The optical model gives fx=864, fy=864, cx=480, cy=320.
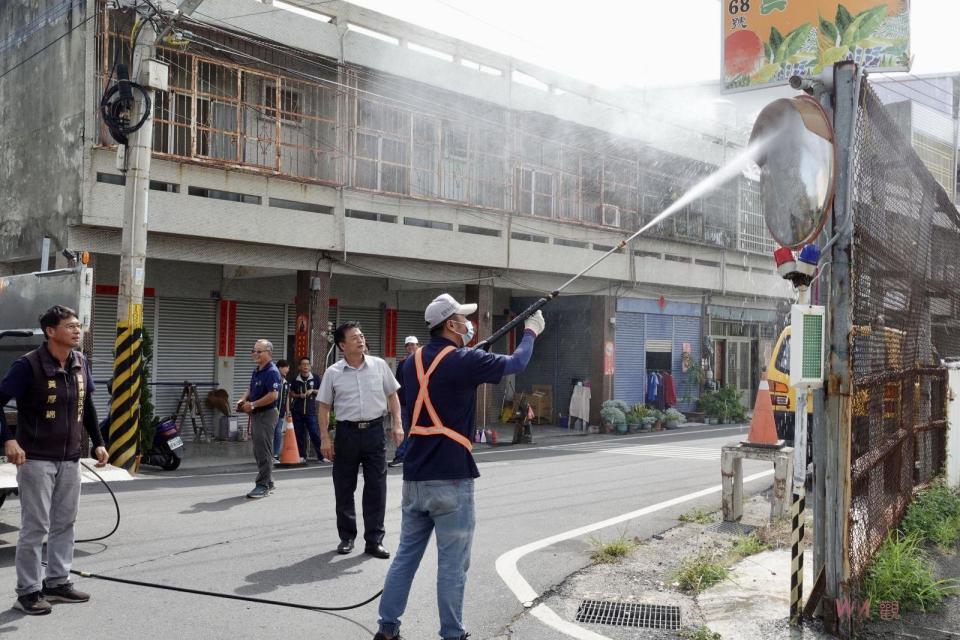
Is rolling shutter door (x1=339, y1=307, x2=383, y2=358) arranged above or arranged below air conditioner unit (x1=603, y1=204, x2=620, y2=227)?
below

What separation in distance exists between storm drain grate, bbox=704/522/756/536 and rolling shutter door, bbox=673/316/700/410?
1767cm

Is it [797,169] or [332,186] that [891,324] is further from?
[332,186]

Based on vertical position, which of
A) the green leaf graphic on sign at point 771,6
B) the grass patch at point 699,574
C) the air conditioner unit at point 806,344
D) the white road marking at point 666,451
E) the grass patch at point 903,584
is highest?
the green leaf graphic on sign at point 771,6

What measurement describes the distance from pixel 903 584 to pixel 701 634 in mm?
1525

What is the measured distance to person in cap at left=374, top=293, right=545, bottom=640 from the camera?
4488mm

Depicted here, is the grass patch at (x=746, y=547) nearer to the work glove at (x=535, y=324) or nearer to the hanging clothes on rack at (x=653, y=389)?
the work glove at (x=535, y=324)

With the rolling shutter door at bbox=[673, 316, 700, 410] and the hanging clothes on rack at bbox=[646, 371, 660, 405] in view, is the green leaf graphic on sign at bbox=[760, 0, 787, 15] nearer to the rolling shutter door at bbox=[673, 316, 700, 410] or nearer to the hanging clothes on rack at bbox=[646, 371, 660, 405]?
the hanging clothes on rack at bbox=[646, 371, 660, 405]

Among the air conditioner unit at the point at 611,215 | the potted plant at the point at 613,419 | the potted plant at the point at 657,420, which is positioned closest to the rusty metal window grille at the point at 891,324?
the potted plant at the point at 613,419

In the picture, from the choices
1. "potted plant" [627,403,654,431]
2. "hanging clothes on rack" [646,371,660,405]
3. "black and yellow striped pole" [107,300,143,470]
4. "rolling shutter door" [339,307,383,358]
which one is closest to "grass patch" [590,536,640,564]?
"black and yellow striped pole" [107,300,143,470]

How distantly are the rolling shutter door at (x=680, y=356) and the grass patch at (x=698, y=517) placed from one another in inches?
681

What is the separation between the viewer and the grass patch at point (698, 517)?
8.41 meters

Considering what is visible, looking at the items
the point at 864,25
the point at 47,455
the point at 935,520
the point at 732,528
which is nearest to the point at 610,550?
the point at 732,528

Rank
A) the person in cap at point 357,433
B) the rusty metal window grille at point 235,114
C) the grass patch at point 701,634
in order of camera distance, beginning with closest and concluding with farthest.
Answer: the grass patch at point 701,634 < the person in cap at point 357,433 < the rusty metal window grille at point 235,114

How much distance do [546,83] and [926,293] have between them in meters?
14.1
